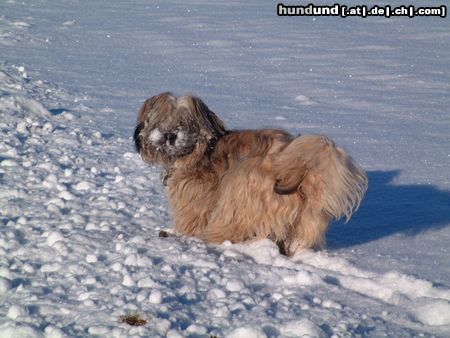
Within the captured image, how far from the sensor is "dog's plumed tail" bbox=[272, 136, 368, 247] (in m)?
4.05

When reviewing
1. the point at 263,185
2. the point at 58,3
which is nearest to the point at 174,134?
the point at 263,185

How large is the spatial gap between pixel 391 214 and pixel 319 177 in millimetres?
1484

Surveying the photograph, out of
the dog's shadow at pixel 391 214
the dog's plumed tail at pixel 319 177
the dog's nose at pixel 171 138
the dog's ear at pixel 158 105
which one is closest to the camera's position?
the dog's plumed tail at pixel 319 177

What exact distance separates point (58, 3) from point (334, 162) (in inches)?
622

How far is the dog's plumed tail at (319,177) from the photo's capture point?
13.3ft

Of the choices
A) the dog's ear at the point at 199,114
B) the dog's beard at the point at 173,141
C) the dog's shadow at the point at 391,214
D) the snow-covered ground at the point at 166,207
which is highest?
the dog's ear at the point at 199,114

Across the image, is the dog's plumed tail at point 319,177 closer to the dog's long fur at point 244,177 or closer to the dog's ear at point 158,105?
the dog's long fur at point 244,177

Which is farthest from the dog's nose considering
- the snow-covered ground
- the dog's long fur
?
the snow-covered ground

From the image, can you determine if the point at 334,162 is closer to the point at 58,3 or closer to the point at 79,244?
the point at 79,244

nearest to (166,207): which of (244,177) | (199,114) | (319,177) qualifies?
(199,114)

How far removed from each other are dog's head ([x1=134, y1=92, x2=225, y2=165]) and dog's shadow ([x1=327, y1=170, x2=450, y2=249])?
1191 millimetres

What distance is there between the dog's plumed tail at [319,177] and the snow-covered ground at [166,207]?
1.14 ft

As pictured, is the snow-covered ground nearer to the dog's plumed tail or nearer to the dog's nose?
the dog's plumed tail

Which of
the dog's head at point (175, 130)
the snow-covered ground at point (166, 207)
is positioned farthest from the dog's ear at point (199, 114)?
the snow-covered ground at point (166, 207)
